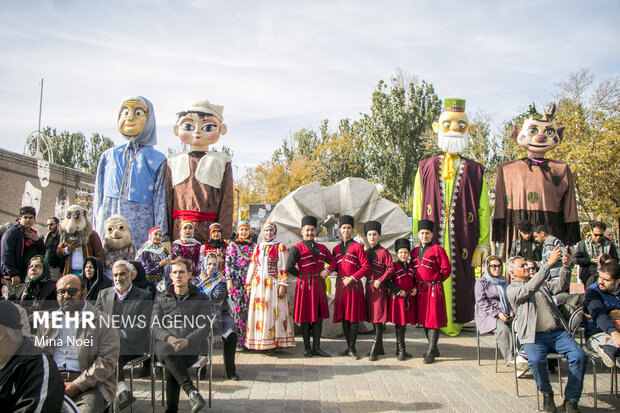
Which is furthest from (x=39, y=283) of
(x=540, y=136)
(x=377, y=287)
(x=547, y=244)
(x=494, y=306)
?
(x=540, y=136)

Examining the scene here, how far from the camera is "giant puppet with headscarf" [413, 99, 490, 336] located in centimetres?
712

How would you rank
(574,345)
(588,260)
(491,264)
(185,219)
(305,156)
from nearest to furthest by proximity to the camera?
1. (574,345)
2. (491,264)
3. (185,219)
4. (588,260)
5. (305,156)

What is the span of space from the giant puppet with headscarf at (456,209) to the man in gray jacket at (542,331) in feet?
7.46

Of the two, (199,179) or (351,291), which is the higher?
(199,179)

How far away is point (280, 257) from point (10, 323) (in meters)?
3.83

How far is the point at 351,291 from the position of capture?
20.0ft

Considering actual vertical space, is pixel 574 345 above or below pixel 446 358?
above

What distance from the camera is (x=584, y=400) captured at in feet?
15.0

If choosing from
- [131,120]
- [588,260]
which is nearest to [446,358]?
[588,260]

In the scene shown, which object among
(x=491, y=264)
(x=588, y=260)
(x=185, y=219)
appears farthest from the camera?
(x=588, y=260)

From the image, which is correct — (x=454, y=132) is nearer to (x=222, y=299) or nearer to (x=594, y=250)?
(x=594, y=250)

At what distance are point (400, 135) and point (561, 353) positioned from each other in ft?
72.0

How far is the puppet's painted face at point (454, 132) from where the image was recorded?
7.34 metres

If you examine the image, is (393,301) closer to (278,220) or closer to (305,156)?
(278,220)
